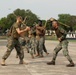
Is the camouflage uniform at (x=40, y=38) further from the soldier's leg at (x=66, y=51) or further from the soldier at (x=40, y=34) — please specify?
the soldier's leg at (x=66, y=51)

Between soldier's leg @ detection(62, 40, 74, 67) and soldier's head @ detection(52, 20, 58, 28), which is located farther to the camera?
soldier's head @ detection(52, 20, 58, 28)

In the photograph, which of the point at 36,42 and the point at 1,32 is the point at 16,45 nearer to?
the point at 36,42

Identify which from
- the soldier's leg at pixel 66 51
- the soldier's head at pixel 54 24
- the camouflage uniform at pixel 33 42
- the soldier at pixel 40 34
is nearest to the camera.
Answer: the soldier's leg at pixel 66 51

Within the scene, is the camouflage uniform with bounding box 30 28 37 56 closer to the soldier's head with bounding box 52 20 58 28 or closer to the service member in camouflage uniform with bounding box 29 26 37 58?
the service member in camouflage uniform with bounding box 29 26 37 58

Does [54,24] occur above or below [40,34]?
above

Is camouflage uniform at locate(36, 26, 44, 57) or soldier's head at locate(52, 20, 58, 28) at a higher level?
soldier's head at locate(52, 20, 58, 28)

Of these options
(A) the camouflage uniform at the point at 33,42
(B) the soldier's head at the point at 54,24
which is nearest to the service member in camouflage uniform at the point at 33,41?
(A) the camouflage uniform at the point at 33,42

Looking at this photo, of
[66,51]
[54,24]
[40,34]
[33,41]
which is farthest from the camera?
[33,41]

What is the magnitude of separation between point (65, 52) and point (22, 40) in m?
5.07

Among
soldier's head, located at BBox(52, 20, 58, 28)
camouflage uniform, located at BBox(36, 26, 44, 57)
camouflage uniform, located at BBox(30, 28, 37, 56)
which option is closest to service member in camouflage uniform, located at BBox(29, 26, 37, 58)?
camouflage uniform, located at BBox(30, 28, 37, 56)

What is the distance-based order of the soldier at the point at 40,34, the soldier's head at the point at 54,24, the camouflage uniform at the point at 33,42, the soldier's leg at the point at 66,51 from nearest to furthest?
the soldier's leg at the point at 66,51 → the soldier's head at the point at 54,24 → the soldier at the point at 40,34 → the camouflage uniform at the point at 33,42

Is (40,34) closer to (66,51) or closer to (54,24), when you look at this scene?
(54,24)

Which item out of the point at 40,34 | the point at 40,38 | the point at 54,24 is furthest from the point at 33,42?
the point at 54,24

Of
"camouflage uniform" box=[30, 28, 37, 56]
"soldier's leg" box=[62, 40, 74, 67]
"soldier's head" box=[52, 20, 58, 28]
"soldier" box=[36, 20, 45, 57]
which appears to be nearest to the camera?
"soldier's leg" box=[62, 40, 74, 67]
